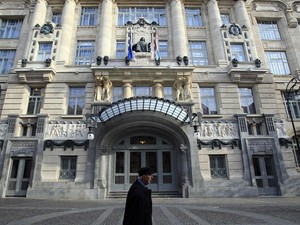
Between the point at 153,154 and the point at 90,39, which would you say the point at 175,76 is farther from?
A: the point at 90,39

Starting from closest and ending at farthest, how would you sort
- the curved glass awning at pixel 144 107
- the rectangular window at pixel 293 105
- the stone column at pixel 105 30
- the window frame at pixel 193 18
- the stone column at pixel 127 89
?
the curved glass awning at pixel 144 107
the stone column at pixel 127 89
the rectangular window at pixel 293 105
the stone column at pixel 105 30
the window frame at pixel 193 18

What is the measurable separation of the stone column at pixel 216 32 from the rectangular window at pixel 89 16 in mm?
11992

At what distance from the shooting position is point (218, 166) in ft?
56.3

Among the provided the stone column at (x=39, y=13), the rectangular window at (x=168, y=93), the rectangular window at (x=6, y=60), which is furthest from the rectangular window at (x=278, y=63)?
the rectangular window at (x=6, y=60)

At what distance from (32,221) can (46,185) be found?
30.4ft

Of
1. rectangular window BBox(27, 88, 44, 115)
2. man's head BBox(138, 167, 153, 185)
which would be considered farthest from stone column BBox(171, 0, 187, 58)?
man's head BBox(138, 167, 153, 185)

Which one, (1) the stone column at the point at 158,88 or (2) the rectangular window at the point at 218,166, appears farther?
(1) the stone column at the point at 158,88

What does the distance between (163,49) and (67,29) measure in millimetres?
9580

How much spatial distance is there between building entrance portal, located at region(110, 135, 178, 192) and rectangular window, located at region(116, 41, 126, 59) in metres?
8.06

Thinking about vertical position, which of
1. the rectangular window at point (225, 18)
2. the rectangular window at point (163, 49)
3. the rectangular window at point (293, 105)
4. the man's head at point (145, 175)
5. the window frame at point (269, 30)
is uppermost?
the rectangular window at point (225, 18)

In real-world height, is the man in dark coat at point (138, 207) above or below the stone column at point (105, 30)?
below

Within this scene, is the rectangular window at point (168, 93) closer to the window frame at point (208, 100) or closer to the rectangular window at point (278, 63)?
the window frame at point (208, 100)

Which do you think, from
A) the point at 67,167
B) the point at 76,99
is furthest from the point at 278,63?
the point at 67,167

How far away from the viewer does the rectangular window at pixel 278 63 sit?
21.4m
